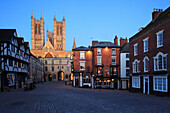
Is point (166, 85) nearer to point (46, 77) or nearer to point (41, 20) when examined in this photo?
point (46, 77)

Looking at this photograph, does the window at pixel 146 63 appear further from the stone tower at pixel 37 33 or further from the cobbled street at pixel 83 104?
the stone tower at pixel 37 33

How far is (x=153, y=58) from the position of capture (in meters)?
23.6

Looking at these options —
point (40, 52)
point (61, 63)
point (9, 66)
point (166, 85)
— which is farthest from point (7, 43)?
point (40, 52)

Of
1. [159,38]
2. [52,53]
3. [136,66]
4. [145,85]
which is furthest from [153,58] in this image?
[52,53]

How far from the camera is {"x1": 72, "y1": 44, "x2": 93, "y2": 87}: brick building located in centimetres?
4212

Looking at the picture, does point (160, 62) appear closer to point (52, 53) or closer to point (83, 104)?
point (83, 104)

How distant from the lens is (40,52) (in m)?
120

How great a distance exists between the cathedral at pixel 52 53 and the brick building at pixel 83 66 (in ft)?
13.7

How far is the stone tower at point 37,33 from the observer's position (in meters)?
Answer: 142

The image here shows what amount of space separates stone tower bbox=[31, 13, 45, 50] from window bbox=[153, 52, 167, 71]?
127m

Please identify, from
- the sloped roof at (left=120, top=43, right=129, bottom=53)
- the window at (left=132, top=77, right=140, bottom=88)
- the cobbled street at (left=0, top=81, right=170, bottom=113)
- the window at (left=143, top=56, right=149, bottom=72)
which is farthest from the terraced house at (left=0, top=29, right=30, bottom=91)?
the sloped roof at (left=120, top=43, right=129, bottom=53)

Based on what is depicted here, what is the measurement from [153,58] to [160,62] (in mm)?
1564

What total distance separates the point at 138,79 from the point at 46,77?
6948cm

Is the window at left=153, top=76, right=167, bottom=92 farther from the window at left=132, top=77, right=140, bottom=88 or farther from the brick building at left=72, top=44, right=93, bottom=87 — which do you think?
the brick building at left=72, top=44, right=93, bottom=87
